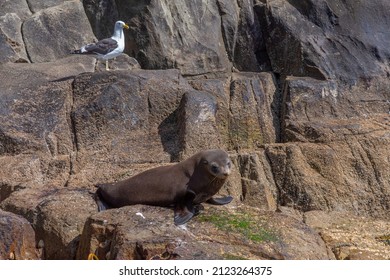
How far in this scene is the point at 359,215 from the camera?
30.6ft

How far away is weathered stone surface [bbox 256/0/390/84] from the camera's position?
428 inches

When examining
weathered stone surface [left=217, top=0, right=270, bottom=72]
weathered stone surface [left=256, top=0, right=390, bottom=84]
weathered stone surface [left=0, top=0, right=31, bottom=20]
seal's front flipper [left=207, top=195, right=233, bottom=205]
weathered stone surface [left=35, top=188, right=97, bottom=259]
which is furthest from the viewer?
weathered stone surface [left=0, top=0, right=31, bottom=20]

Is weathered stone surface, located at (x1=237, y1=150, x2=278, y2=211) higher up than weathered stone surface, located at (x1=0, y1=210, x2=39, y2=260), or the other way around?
weathered stone surface, located at (x1=0, y1=210, x2=39, y2=260)

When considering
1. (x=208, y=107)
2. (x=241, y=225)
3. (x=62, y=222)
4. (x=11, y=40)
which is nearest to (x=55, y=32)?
(x=11, y=40)

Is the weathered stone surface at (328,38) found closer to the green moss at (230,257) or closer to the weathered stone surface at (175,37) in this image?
the weathered stone surface at (175,37)

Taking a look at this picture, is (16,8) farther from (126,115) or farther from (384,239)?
(384,239)

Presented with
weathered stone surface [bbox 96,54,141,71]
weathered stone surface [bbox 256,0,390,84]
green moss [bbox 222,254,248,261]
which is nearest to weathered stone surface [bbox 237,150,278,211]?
weathered stone surface [bbox 256,0,390,84]

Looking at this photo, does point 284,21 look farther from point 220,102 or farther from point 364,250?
point 364,250

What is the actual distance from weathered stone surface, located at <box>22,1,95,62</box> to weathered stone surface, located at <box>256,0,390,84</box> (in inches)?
104

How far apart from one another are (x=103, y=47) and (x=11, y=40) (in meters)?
1.72

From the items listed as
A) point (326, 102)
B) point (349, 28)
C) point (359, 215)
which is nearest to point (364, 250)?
point (359, 215)

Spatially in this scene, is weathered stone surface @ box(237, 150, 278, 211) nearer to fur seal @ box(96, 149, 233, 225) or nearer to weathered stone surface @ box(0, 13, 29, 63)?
fur seal @ box(96, 149, 233, 225)
